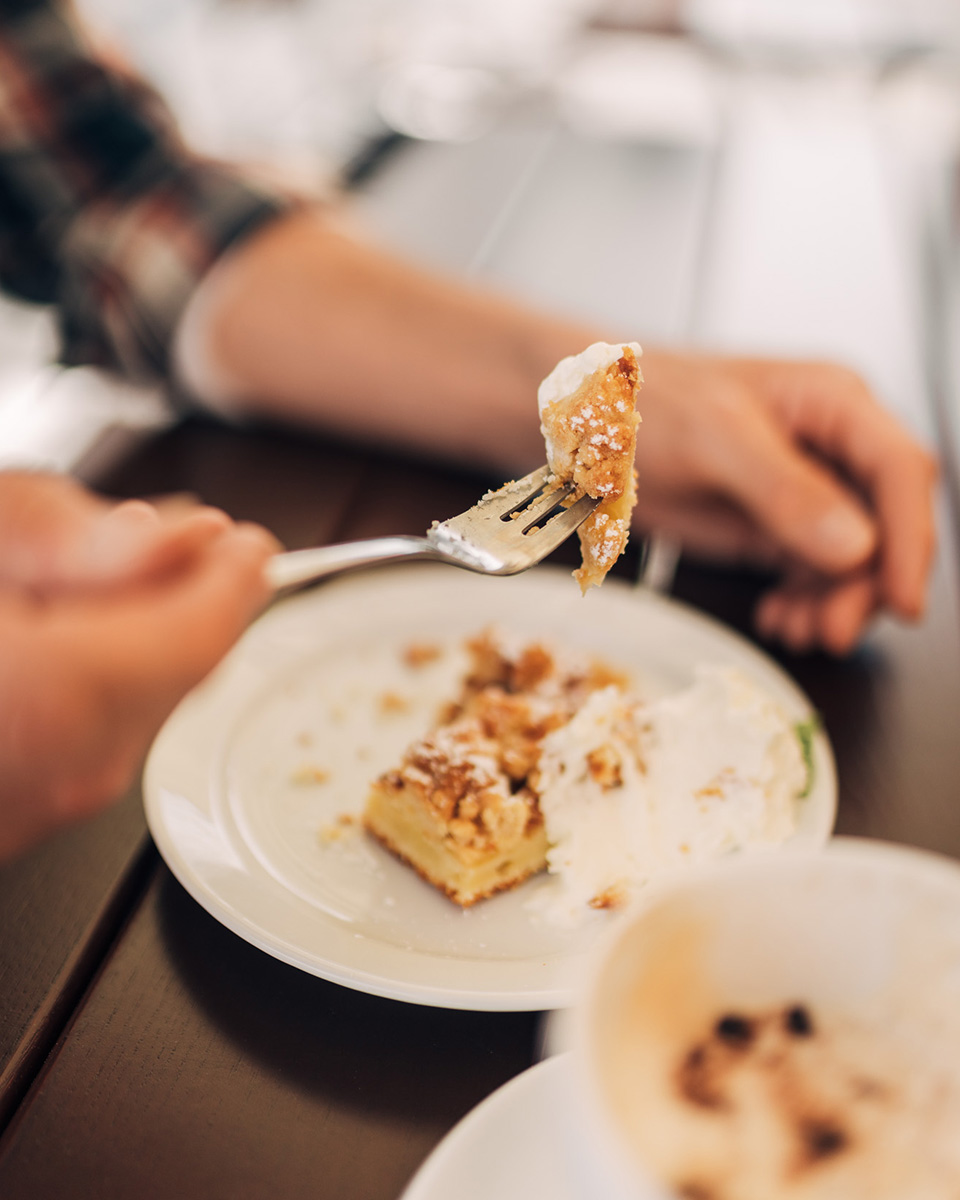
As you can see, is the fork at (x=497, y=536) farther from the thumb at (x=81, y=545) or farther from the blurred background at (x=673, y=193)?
the blurred background at (x=673, y=193)

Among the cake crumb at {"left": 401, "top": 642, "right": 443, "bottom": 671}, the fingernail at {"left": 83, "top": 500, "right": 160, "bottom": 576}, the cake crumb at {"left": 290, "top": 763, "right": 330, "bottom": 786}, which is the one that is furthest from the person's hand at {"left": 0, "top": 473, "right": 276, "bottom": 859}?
the cake crumb at {"left": 401, "top": 642, "right": 443, "bottom": 671}

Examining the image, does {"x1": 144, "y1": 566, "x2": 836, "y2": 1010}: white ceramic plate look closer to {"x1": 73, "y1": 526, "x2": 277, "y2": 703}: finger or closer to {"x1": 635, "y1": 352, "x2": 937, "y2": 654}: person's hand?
{"x1": 635, "y1": 352, "x2": 937, "y2": 654}: person's hand

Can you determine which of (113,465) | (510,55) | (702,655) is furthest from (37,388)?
(510,55)

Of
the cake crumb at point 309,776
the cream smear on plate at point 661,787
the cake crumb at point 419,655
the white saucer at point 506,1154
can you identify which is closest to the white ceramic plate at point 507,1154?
the white saucer at point 506,1154

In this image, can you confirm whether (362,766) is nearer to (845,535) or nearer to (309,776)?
(309,776)

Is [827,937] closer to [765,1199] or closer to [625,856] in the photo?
[765,1199]

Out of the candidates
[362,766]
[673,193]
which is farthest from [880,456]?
[673,193]
